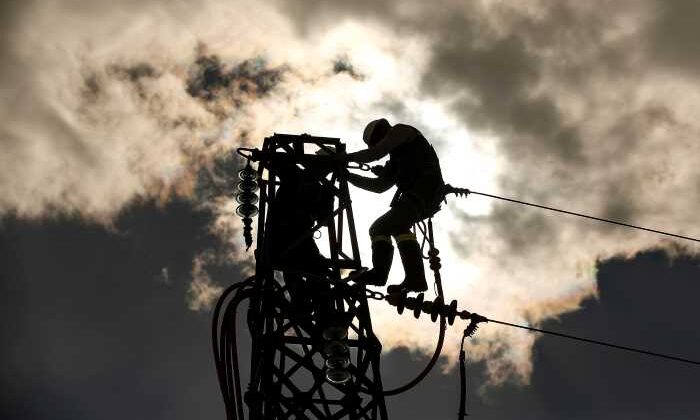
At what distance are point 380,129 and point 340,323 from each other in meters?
2.40

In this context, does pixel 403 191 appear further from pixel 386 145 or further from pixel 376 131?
pixel 376 131

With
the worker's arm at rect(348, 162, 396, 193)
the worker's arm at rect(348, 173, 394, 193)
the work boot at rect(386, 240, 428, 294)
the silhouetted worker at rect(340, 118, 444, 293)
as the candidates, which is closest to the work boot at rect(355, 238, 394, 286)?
the silhouetted worker at rect(340, 118, 444, 293)

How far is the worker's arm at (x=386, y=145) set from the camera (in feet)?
26.5

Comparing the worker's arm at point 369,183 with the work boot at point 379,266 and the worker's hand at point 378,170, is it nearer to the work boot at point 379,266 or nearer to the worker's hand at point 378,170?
the worker's hand at point 378,170

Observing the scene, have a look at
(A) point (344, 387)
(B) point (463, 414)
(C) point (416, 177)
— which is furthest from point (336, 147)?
(B) point (463, 414)

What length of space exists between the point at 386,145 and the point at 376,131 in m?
0.43

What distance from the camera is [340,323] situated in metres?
7.75

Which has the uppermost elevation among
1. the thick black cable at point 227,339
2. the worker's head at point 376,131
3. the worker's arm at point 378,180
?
the worker's head at point 376,131

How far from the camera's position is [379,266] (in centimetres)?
781

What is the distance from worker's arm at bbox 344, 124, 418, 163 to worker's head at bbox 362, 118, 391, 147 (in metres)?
0.23

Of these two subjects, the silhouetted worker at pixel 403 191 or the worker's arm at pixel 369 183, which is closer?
the silhouetted worker at pixel 403 191

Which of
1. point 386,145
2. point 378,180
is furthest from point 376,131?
point 378,180

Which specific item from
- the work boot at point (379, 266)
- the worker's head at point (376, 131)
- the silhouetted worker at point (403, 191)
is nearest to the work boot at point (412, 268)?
the silhouetted worker at point (403, 191)

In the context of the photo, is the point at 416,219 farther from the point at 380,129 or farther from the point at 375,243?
the point at 380,129
